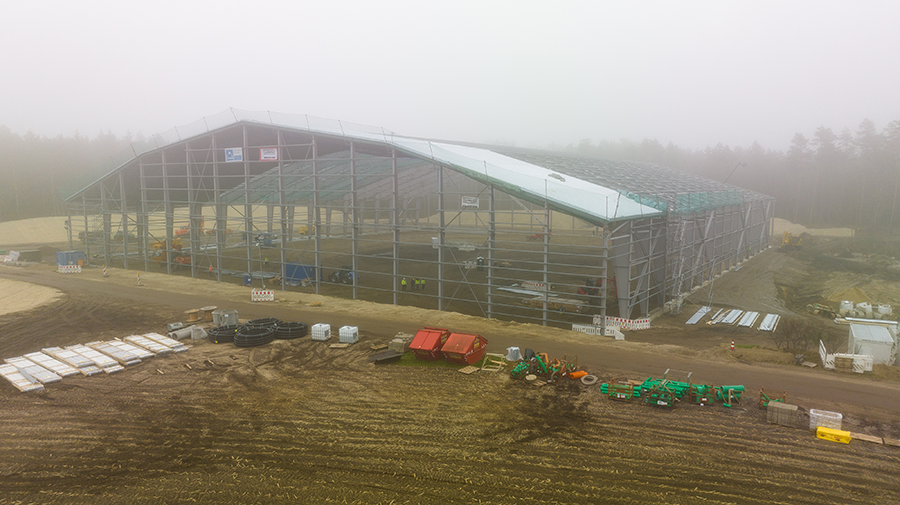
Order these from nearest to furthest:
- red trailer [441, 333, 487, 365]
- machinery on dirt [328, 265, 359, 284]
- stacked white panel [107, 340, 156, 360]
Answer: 1. red trailer [441, 333, 487, 365]
2. stacked white panel [107, 340, 156, 360]
3. machinery on dirt [328, 265, 359, 284]

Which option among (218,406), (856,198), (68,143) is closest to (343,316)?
(218,406)

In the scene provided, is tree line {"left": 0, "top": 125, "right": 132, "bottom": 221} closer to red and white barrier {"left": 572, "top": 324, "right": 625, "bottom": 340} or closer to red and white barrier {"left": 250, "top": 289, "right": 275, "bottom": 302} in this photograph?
red and white barrier {"left": 250, "top": 289, "right": 275, "bottom": 302}

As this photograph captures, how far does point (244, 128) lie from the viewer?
33.6 m

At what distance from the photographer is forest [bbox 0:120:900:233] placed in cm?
8125

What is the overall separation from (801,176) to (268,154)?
94763mm

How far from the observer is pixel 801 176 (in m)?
92.6

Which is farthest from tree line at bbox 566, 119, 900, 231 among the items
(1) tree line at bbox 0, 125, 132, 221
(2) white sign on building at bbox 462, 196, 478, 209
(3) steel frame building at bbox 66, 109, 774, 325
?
(1) tree line at bbox 0, 125, 132, 221

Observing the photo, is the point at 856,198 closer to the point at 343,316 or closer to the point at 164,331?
the point at 343,316

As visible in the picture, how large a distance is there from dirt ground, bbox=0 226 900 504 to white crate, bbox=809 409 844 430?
1.70 ft

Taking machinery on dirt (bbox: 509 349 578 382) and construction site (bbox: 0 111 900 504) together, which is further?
machinery on dirt (bbox: 509 349 578 382)

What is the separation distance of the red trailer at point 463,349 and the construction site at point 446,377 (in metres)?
0.07

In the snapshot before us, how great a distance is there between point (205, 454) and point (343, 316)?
14191 mm

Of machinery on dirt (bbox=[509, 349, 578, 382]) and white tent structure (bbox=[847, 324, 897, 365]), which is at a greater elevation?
white tent structure (bbox=[847, 324, 897, 365])

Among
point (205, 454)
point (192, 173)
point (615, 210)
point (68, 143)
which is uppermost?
point (68, 143)
